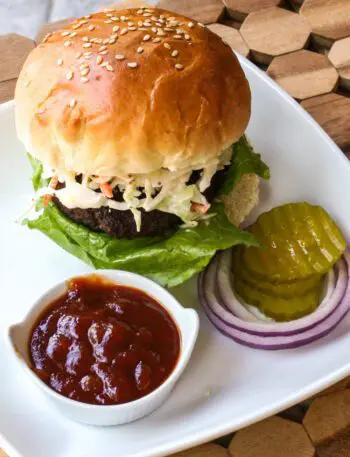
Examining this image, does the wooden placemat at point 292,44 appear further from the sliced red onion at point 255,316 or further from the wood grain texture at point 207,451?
the wood grain texture at point 207,451

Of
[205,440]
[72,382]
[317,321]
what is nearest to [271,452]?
[205,440]

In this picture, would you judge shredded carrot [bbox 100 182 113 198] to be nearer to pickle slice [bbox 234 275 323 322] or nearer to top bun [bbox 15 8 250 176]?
top bun [bbox 15 8 250 176]

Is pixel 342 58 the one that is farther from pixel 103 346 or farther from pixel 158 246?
pixel 103 346

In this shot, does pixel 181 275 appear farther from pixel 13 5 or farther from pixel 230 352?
pixel 13 5

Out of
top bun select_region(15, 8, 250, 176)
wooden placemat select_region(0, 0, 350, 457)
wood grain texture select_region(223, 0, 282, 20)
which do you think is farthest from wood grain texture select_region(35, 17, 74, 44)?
top bun select_region(15, 8, 250, 176)

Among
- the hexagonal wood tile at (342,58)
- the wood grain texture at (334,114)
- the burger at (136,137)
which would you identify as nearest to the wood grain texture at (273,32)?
the hexagonal wood tile at (342,58)
